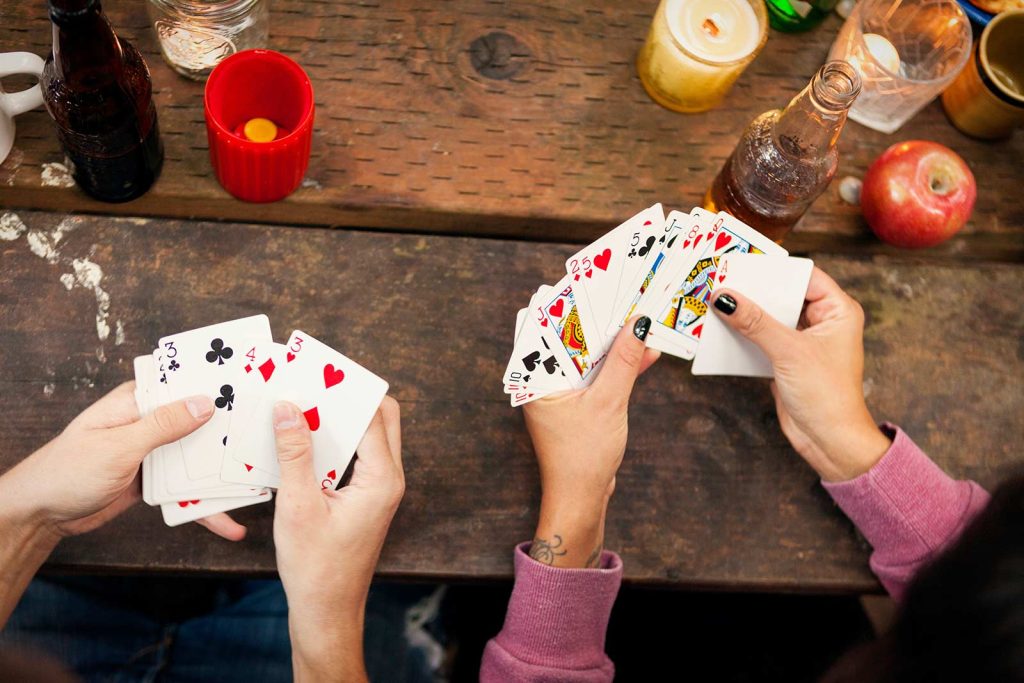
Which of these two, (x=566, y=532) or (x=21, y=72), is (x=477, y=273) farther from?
(x=21, y=72)

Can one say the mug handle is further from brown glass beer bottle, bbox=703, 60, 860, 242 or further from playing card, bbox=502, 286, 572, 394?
brown glass beer bottle, bbox=703, 60, 860, 242

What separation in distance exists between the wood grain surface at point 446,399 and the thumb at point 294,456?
5.2 inches

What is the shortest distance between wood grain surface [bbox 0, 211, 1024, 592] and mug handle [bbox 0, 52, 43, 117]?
0.17 m

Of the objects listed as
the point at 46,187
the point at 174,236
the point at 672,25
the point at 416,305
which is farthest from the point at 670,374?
the point at 46,187

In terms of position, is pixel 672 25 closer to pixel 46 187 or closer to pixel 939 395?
pixel 939 395

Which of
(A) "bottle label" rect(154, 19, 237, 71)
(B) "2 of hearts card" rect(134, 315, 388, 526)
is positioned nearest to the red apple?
(B) "2 of hearts card" rect(134, 315, 388, 526)

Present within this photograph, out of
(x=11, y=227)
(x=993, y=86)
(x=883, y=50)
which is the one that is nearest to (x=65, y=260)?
(x=11, y=227)

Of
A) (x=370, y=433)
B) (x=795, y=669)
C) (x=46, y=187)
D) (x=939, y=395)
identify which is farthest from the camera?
(x=795, y=669)

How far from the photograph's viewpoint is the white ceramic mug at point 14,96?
1206 millimetres

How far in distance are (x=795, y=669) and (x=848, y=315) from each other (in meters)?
0.89

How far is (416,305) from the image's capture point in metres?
1.35

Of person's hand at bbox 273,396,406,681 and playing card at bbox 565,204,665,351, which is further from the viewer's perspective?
playing card at bbox 565,204,665,351

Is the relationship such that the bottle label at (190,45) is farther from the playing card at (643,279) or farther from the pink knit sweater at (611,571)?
the pink knit sweater at (611,571)

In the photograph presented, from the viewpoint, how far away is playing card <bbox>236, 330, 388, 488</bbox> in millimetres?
1195
